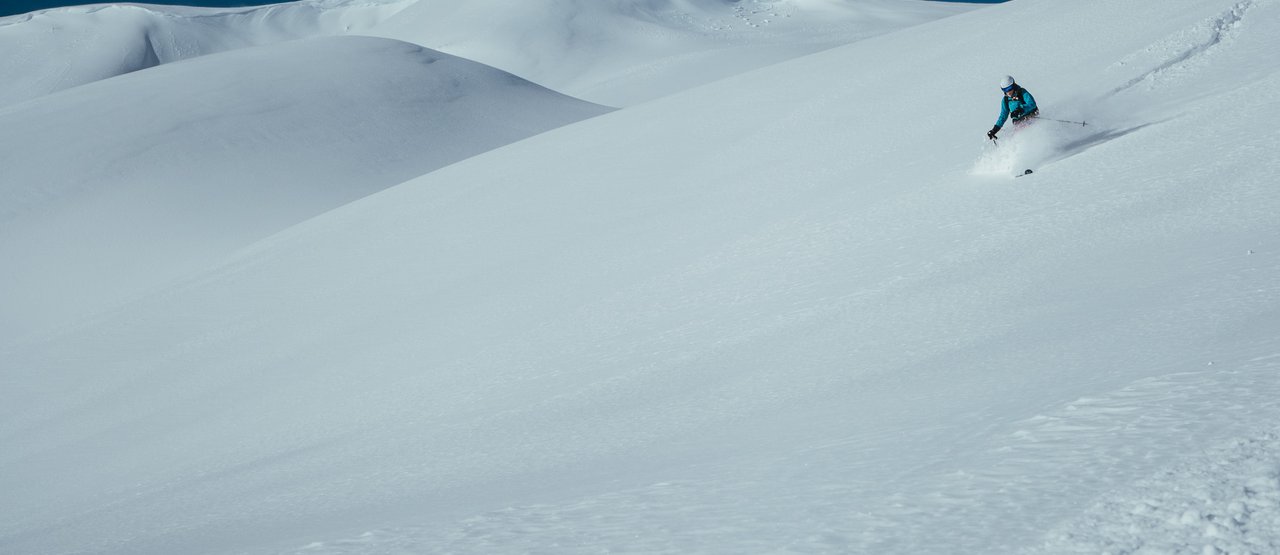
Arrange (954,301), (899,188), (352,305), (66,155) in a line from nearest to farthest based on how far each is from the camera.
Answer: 1. (954,301)
2. (899,188)
3. (352,305)
4. (66,155)

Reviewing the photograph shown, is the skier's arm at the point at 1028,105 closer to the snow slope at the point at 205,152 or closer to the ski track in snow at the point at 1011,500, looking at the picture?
the ski track in snow at the point at 1011,500

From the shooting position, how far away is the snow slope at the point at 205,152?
2027 centimetres

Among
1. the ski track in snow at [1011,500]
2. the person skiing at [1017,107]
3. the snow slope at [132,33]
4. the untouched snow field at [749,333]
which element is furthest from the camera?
the snow slope at [132,33]

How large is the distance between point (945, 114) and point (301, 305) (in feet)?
28.6

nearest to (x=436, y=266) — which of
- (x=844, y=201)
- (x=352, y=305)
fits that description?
(x=352, y=305)

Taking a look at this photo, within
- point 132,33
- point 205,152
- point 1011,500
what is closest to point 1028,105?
point 1011,500

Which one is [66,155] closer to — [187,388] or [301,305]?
[301,305]

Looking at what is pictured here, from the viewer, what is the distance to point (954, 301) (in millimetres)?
7039

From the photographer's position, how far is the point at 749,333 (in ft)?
25.6

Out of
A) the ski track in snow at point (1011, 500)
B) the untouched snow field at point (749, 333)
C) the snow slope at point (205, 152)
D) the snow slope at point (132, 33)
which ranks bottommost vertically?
the ski track in snow at point (1011, 500)

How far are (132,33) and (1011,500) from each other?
76713 millimetres

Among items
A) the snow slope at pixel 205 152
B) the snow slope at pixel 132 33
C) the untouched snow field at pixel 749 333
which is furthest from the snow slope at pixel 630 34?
the untouched snow field at pixel 749 333

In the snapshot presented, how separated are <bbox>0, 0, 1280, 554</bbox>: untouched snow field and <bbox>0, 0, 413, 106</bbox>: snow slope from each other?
4483cm

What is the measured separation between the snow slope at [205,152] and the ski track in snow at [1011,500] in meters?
14.3
